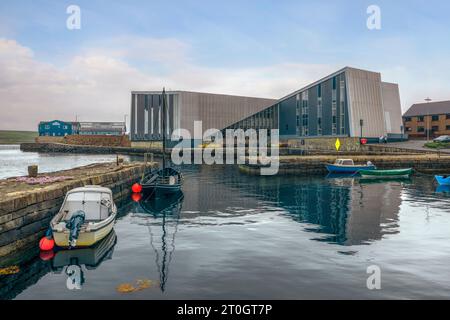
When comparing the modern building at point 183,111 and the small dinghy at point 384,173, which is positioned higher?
the modern building at point 183,111

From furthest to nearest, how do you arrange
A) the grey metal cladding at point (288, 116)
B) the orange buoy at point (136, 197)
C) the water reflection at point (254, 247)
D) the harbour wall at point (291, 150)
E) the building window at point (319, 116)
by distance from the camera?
the grey metal cladding at point (288, 116), the building window at point (319, 116), the harbour wall at point (291, 150), the orange buoy at point (136, 197), the water reflection at point (254, 247)

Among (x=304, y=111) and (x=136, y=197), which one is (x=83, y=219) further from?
(x=304, y=111)

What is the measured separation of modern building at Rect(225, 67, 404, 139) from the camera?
75.1 meters

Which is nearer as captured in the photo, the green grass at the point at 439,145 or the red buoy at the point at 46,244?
the red buoy at the point at 46,244

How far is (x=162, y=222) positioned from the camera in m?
25.4

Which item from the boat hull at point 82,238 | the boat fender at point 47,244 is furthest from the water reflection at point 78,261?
the boat fender at point 47,244

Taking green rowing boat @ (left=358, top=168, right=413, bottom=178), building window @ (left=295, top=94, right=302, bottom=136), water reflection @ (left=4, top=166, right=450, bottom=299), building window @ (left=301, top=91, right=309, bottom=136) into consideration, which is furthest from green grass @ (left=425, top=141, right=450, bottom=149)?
water reflection @ (left=4, top=166, right=450, bottom=299)

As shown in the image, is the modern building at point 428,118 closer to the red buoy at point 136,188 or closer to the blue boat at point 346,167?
the blue boat at point 346,167

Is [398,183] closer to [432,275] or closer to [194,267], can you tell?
[432,275]

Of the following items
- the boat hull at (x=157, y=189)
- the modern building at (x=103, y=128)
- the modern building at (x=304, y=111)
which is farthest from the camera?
the modern building at (x=103, y=128)

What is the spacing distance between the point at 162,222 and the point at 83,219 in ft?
24.4

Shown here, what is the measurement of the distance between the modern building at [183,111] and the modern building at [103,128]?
60690mm

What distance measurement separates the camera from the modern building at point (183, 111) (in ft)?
335

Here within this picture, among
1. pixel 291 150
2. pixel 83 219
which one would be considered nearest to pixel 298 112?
pixel 291 150
